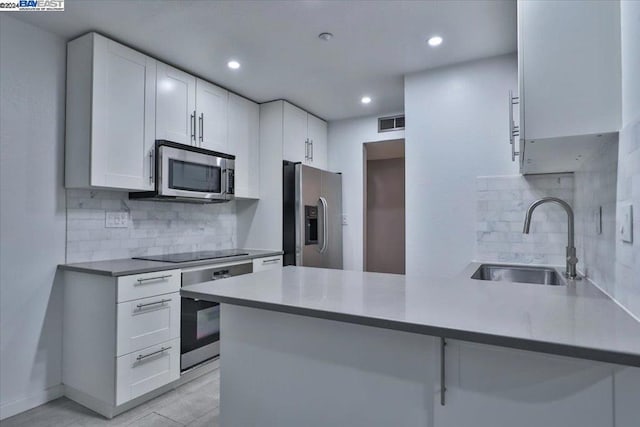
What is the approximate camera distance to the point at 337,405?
3.94 ft

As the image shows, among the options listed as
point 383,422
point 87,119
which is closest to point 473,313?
point 383,422

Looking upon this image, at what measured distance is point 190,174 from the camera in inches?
115

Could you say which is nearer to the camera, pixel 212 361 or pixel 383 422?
pixel 383 422

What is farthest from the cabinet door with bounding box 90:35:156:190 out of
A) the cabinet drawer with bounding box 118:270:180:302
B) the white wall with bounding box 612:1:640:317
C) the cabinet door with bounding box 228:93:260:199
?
the white wall with bounding box 612:1:640:317

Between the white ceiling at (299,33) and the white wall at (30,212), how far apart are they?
0.21 meters

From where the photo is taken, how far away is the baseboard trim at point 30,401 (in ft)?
7.06

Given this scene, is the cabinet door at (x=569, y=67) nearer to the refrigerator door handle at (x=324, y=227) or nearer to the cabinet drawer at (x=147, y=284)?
the cabinet drawer at (x=147, y=284)

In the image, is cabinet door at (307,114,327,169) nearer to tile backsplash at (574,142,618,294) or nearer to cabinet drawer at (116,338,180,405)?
cabinet drawer at (116,338,180,405)

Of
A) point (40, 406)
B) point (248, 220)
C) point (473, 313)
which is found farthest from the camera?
point (248, 220)

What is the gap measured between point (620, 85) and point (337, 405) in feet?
4.61

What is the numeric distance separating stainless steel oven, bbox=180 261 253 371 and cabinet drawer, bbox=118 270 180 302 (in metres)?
0.09

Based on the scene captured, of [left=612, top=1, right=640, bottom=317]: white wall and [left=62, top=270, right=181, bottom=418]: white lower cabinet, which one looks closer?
[left=612, top=1, right=640, bottom=317]: white wall

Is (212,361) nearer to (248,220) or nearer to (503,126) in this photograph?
(248,220)

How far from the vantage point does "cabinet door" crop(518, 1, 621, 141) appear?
3.89ft
